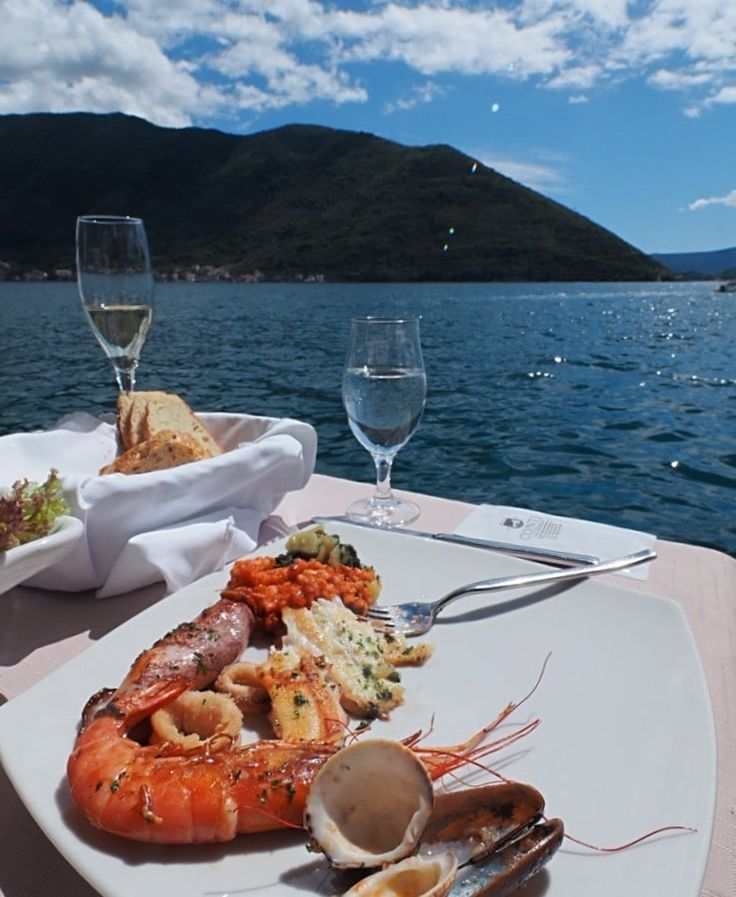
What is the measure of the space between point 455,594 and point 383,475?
0.63 metres

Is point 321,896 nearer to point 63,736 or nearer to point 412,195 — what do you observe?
point 63,736

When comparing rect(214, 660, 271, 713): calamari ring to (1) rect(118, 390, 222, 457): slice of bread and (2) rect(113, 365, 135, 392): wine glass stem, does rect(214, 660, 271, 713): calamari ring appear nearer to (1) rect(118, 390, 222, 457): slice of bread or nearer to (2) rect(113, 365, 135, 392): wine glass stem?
(1) rect(118, 390, 222, 457): slice of bread

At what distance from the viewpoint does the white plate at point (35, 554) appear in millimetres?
1076

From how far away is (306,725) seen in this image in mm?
934

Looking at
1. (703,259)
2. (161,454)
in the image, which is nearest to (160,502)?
(161,454)

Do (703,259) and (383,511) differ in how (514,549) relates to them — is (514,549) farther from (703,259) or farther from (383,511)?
(703,259)

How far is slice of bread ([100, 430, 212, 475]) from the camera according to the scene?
1628 millimetres

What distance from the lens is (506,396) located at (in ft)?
49.2

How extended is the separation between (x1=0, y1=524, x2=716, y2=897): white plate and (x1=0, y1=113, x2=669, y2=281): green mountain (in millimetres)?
72065

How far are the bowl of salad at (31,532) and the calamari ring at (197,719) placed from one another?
35 cm

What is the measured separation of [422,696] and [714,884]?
0.41 m

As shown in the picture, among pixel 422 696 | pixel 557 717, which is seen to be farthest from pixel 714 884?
pixel 422 696

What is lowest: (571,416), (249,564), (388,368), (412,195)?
(571,416)

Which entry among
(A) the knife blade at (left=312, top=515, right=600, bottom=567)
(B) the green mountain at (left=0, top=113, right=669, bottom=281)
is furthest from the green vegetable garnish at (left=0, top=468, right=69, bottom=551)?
(B) the green mountain at (left=0, top=113, right=669, bottom=281)
